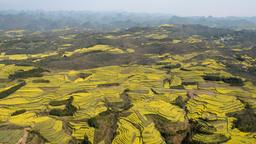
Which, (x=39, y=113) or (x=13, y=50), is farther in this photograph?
(x=13, y=50)

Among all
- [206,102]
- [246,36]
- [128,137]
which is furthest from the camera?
[246,36]

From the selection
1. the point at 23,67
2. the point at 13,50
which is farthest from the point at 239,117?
the point at 13,50

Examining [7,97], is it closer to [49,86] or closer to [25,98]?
[25,98]

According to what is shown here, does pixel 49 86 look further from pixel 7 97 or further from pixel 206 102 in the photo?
pixel 206 102

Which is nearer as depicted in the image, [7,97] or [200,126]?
[200,126]

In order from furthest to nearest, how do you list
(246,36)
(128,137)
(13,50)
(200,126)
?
(246,36)
(13,50)
(200,126)
(128,137)

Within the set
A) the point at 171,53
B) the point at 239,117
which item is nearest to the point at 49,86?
the point at 239,117
